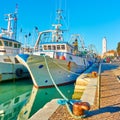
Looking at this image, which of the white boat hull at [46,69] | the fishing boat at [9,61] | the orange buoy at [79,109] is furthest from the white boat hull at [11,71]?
the orange buoy at [79,109]

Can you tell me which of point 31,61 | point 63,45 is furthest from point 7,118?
point 63,45

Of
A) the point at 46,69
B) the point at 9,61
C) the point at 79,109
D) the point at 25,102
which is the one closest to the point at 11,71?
the point at 9,61

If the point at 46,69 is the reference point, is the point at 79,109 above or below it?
below

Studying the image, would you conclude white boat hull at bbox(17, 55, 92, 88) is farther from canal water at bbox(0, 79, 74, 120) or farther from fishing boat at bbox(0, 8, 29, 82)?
fishing boat at bbox(0, 8, 29, 82)

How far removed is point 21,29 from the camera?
43.6 m

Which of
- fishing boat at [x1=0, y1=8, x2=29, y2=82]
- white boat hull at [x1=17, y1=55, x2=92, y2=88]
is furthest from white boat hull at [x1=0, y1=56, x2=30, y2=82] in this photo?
white boat hull at [x1=17, y1=55, x2=92, y2=88]

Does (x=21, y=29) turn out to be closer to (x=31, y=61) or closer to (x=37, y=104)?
(x=31, y=61)

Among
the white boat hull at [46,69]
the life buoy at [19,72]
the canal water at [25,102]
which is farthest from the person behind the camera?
the life buoy at [19,72]

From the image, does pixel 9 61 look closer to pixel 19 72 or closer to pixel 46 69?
pixel 19 72

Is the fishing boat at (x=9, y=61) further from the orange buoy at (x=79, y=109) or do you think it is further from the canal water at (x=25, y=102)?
the orange buoy at (x=79, y=109)

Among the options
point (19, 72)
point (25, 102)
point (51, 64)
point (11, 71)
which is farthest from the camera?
point (19, 72)

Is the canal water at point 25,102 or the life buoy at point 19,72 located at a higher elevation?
the life buoy at point 19,72

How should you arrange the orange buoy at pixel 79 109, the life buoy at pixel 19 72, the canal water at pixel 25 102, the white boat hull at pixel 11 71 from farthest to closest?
the life buoy at pixel 19 72 < the white boat hull at pixel 11 71 < the canal water at pixel 25 102 < the orange buoy at pixel 79 109

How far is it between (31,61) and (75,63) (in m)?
5.95
